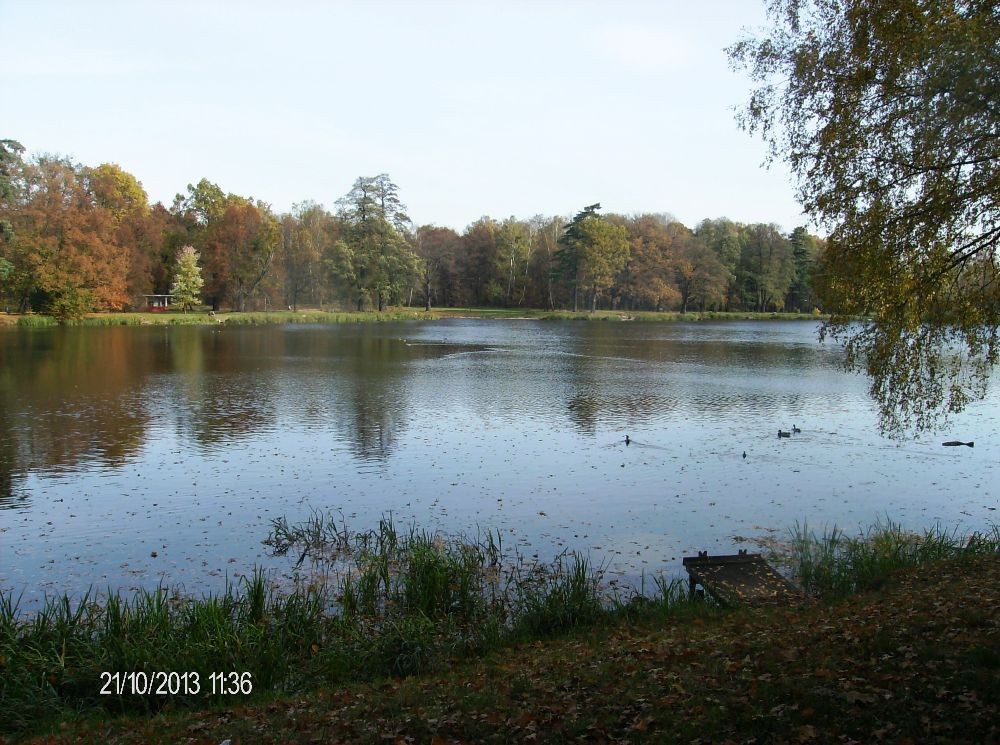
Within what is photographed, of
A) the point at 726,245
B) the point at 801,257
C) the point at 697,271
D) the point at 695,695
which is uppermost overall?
the point at 726,245

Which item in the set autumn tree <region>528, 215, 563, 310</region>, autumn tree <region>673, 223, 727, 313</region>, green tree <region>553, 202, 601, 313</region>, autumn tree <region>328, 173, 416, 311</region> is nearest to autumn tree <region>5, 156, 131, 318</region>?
autumn tree <region>328, 173, 416, 311</region>

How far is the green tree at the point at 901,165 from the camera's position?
10297mm

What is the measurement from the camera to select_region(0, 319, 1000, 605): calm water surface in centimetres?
1215

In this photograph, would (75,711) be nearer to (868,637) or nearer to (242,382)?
(868,637)

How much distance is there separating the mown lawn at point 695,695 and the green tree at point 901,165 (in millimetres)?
6089

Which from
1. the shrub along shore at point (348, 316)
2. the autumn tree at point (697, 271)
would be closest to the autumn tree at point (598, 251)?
the shrub along shore at point (348, 316)

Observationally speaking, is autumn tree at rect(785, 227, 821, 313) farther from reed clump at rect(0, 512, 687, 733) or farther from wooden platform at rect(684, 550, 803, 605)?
reed clump at rect(0, 512, 687, 733)

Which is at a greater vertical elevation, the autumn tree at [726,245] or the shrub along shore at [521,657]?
the autumn tree at [726,245]

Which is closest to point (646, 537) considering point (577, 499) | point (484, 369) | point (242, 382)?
point (577, 499)

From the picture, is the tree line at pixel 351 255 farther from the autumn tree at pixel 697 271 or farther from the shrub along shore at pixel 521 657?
the shrub along shore at pixel 521 657

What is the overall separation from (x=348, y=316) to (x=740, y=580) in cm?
7666

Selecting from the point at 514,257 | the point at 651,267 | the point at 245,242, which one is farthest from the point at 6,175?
the point at 651,267

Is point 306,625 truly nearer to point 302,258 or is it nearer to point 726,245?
point 302,258

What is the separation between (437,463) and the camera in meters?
17.8
